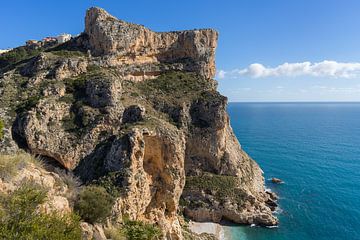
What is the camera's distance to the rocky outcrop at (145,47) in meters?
50.4

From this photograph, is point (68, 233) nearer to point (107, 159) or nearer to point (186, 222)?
point (107, 159)

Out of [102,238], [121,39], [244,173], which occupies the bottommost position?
[244,173]

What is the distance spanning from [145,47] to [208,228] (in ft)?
108

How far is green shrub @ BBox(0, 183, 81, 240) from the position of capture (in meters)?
10.9

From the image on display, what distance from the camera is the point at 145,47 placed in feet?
182

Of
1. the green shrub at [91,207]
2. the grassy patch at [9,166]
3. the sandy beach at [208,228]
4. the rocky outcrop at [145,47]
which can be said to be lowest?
the sandy beach at [208,228]

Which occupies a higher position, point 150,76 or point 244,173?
point 150,76

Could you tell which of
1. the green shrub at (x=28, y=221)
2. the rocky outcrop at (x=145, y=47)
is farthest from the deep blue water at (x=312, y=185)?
the green shrub at (x=28, y=221)

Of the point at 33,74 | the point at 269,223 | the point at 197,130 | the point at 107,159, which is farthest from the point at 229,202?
the point at 33,74

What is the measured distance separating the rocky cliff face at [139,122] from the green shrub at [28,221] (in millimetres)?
12124

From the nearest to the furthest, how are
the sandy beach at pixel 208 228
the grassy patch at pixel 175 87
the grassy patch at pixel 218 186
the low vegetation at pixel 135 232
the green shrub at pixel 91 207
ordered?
the green shrub at pixel 91 207
the low vegetation at pixel 135 232
the sandy beach at pixel 208 228
the grassy patch at pixel 218 186
the grassy patch at pixel 175 87

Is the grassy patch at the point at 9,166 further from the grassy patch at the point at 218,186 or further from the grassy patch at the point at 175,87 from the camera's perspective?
the grassy patch at the point at 175,87

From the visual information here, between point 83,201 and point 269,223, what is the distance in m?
31.0

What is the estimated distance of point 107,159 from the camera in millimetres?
30859
